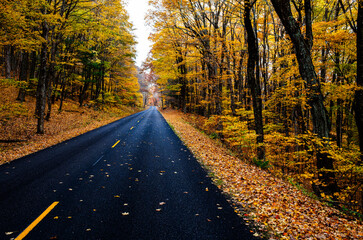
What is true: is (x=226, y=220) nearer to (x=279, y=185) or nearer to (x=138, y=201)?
(x=138, y=201)

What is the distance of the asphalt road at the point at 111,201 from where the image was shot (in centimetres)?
350

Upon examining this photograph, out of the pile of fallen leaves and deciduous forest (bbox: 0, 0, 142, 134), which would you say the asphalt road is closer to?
the pile of fallen leaves

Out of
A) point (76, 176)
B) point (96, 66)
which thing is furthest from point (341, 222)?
point (96, 66)

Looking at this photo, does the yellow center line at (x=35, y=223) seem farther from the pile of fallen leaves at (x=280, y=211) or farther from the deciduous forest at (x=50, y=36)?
the deciduous forest at (x=50, y=36)

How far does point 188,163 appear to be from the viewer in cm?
775

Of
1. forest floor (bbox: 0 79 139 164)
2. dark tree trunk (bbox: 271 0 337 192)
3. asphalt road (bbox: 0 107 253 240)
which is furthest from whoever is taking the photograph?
forest floor (bbox: 0 79 139 164)

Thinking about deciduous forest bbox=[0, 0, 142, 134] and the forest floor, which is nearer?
the forest floor

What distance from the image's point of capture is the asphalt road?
3.50m

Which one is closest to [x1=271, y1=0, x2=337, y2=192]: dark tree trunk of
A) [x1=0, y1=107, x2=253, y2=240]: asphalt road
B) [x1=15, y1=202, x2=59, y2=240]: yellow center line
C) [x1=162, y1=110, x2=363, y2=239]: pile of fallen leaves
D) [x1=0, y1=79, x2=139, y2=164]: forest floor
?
[x1=162, y1=110, x2=363, y2=239]: pile of fallen leaves

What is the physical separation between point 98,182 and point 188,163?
3.68 metres

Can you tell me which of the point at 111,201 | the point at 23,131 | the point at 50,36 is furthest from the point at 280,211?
the point at 50,36

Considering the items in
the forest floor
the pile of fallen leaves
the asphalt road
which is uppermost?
the forest floor

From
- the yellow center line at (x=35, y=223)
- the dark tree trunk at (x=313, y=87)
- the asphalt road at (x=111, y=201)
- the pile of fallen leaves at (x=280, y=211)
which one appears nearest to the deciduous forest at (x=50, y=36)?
the asphalt road at (x=111, y=201)

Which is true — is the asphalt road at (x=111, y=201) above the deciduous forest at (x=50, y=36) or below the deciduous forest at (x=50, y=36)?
below
